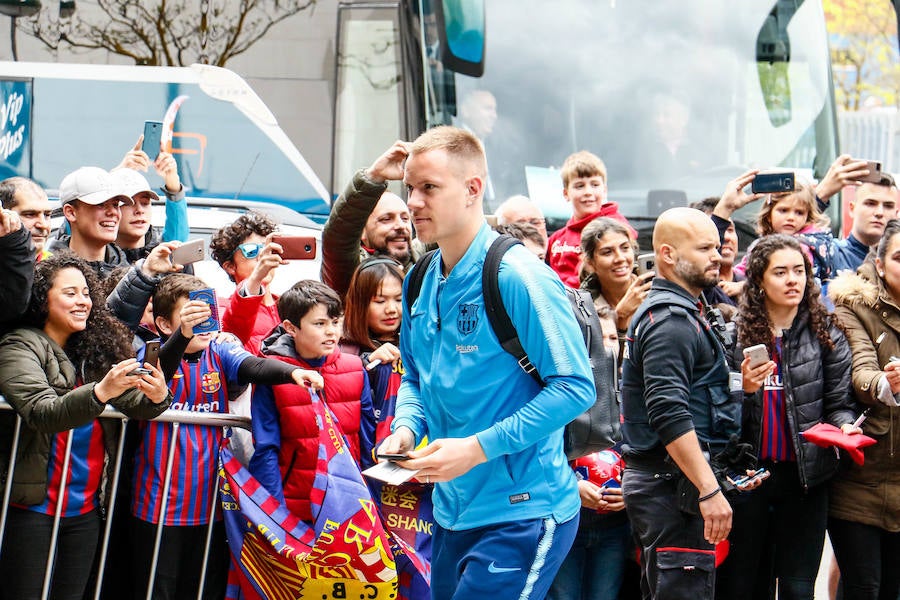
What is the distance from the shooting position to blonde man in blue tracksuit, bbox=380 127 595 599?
362 centimetres

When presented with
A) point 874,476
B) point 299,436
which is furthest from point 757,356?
point 299,436

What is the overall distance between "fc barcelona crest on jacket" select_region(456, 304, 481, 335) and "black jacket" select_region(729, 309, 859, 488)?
200 cm

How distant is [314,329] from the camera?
17.5 ft

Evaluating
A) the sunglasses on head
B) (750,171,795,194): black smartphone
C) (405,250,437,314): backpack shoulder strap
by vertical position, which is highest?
(750,171,795,194): black smartphone

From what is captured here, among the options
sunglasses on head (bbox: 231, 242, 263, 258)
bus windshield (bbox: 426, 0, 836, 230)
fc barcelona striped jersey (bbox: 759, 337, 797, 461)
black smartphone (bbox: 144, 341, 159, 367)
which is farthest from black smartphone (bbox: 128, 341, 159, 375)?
bus windshield (bbox: 426, 0, 836, 230)

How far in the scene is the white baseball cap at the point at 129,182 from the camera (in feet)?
19.3

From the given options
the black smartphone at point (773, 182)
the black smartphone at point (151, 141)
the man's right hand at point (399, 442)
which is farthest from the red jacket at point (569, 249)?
the man's right hand at point (399, 442)

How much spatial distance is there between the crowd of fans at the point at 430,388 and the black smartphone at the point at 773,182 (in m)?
0.91

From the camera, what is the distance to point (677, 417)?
15.1 feet

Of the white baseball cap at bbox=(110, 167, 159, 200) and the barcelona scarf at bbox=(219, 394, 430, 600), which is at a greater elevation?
the white baseball cap at bbox=(110, 167, 159, 200)

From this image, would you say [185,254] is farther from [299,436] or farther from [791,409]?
[791,409]

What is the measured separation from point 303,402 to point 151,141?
2065 millimetres

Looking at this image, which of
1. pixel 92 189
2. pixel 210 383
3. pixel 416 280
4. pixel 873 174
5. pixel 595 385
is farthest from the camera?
pixel 873 174

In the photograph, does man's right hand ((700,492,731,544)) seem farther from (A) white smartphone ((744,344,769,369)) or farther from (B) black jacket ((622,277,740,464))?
(A) white smartphone ((744,344,769,369))
